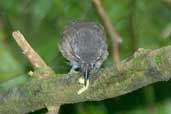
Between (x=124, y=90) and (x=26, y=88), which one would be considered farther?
(x=26, y=88)

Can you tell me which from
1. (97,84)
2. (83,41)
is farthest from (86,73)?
(83,41)

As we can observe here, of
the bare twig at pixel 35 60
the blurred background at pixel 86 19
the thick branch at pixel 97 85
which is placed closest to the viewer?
the thick branch at pixel 97 85

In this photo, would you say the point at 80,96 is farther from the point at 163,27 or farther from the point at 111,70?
the point at 163,27

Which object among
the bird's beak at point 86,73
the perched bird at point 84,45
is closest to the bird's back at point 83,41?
the perched bird at point 84,45

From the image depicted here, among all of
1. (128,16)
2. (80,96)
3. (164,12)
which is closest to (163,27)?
(164,12)

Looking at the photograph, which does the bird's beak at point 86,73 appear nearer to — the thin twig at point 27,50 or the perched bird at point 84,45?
the perched bird at point 84,45
